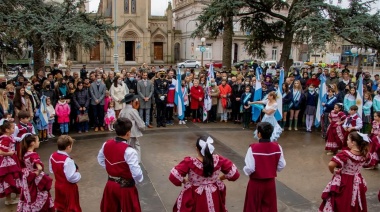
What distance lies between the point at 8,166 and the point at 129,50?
47068 mm

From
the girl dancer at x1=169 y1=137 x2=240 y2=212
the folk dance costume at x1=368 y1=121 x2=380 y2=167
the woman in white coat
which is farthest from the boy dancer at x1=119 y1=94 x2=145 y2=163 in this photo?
the folk dance costume at x1=368 y1=121 x2=380 y2=167

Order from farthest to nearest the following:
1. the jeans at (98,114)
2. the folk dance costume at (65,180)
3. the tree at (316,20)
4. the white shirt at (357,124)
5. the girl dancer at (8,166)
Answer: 1. the tree at (316,20)
2. the jeans at (98,114)
3. the white shirt at (357,124)
4. the girl dancer at (8,166)
5. the folk dance costume at (65,180)

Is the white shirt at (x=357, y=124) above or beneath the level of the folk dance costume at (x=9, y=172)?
above

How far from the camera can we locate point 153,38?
52.5 meters

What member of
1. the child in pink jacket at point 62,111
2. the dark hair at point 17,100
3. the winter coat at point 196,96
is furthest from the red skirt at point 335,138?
the dark hair at point 17,100

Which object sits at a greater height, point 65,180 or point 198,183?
point 198,183

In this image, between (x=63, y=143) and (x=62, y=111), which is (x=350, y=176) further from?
(x=62, y=111)

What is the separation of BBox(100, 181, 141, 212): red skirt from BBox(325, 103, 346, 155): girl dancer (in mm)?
6659

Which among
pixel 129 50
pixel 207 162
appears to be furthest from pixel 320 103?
pixel 129 50

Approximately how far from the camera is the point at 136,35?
164ft

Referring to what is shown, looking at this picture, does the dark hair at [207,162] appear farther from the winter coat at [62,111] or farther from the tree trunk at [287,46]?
the tree trunk at [287,46]

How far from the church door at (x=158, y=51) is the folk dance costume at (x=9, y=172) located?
4831cm

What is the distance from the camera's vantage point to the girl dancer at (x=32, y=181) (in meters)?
5.09

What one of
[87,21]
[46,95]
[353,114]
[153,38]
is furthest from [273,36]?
[153,38]
